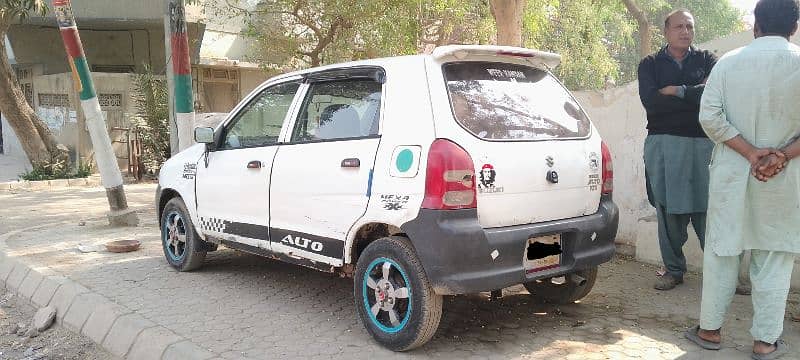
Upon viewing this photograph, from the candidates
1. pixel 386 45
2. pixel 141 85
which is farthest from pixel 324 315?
pixel 141 85

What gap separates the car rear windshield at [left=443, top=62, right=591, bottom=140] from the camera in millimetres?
3393

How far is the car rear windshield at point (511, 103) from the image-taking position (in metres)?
3.39

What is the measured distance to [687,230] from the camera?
480 centimetres

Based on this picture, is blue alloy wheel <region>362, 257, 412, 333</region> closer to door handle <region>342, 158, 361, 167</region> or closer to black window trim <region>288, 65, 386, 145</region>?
door handle <region>342, 158, 361, 167</region>

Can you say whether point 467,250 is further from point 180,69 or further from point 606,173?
point 180,69

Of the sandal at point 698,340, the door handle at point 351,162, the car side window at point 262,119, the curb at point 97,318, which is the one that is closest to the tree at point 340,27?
the car side window at point 262,119

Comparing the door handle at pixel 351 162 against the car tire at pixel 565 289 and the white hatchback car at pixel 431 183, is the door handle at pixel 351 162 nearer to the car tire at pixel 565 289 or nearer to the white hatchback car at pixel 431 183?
the white hatchback car at pixel 431 183

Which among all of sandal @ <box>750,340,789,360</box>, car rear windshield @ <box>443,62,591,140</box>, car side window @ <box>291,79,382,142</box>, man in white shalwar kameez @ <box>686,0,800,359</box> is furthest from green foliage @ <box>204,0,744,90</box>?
sandal @ <box>750,340,789,360</box>

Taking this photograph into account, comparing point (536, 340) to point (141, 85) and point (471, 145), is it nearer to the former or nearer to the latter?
point (471, 145)

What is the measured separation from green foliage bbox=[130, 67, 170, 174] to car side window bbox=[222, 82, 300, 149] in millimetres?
9337

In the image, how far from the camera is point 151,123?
13.5 metres

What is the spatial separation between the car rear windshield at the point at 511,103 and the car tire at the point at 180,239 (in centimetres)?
281

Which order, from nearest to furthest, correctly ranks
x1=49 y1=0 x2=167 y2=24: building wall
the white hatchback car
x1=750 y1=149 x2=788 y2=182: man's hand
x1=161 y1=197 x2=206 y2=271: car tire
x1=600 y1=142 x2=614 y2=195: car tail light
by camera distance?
1. x1=750 y1=149 x2=788 y2=182: man's hand
2. the white hatchback car
3. x1=600 y1=142 x2=614 y2=195: car tail light
4. x1=161 y1=197 x2=206 y2=271: car tire
5. x1=49 y1=0 x2=167 y2=24: building wall

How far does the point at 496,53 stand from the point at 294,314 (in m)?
2.14
